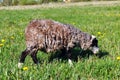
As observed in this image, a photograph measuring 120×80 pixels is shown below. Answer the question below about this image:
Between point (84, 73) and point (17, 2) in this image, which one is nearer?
point (84, 73)

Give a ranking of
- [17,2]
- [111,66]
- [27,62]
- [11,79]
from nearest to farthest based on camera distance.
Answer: [11,79], [111,66], [27,62], [17,2]

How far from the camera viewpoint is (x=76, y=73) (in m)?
6.40

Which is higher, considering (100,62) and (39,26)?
(39,26)

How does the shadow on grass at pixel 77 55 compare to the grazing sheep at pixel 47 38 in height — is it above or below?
below

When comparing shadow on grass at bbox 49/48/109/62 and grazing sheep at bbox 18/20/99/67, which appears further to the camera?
shadow on grass at bbox 49/48/109/62

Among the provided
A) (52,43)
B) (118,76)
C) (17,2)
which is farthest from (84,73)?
(17,2)

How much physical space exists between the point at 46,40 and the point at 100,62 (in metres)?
1.14

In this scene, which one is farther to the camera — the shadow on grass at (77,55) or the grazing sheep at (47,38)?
the shadow on grass at (77,55)

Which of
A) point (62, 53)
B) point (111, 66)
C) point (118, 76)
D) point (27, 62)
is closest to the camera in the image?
point (118, 76)

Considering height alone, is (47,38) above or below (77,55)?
above

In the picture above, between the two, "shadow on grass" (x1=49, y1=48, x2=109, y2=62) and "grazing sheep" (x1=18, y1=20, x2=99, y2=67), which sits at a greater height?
"grazing sheep" (x1=18, y1=20, x2=99, y2=67)

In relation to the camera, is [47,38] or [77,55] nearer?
[47,38]

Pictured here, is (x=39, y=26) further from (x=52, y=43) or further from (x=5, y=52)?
(x=5, y=52)

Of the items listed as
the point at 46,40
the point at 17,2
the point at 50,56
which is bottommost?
the point at 17,2
